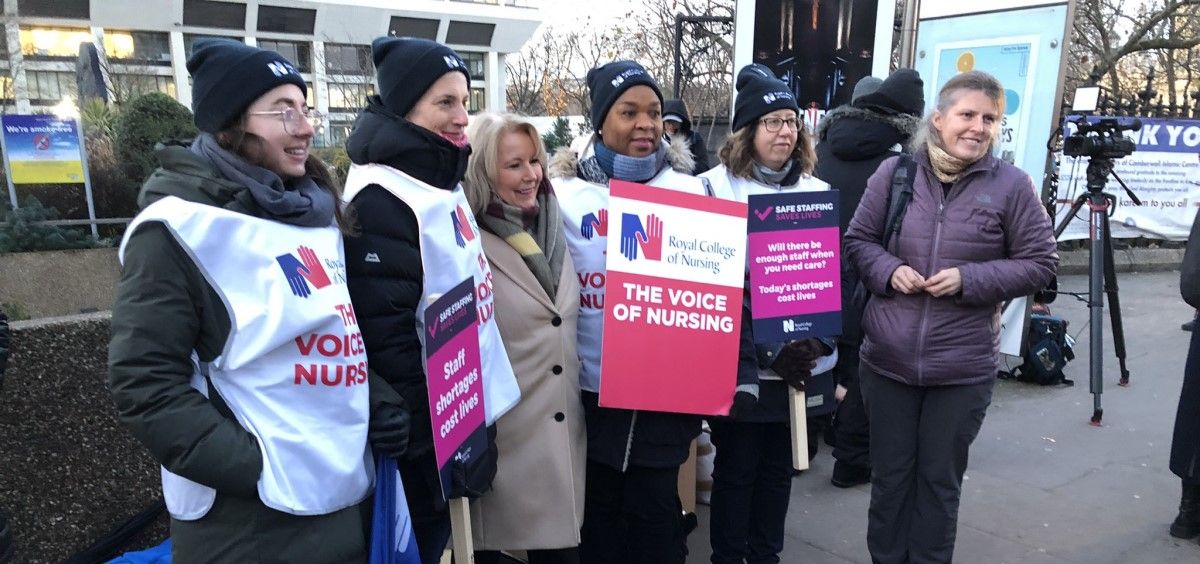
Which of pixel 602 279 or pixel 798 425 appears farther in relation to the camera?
pixel 798 425

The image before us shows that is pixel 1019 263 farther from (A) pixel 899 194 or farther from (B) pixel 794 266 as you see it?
(B) pixel 794 266

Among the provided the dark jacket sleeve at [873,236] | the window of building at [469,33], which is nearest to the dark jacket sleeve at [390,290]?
the dark jacket sleeve at [873,236]

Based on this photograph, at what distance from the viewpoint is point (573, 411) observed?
2.72 meters

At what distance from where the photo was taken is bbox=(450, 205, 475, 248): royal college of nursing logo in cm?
220

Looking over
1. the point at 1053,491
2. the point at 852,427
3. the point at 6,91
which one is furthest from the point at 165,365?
the point at 6,91

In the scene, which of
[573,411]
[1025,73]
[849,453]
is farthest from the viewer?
[1025,73]

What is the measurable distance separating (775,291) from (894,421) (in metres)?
0.67

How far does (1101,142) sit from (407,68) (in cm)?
483

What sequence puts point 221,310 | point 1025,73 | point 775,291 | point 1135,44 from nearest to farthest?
point 221,310, point 775,291, point 1025,73, point 1135,44

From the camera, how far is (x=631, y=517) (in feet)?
9.56

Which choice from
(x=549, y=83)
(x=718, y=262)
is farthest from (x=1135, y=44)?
(x=718, y=262)

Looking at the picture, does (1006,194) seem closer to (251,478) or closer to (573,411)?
(573,411)

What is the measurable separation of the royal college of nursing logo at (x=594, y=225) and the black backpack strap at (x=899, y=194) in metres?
1.07

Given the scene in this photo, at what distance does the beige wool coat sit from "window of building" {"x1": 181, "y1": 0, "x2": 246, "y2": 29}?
5460cm
